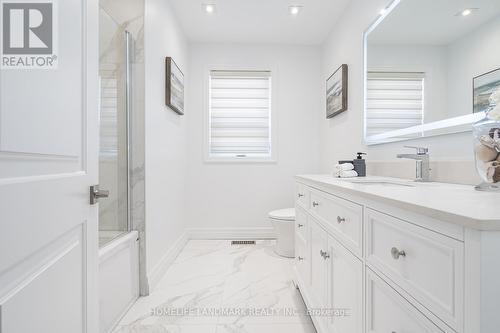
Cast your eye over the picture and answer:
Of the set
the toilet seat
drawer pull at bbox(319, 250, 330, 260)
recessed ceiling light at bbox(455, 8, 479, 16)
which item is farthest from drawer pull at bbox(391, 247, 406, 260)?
the toilet seat

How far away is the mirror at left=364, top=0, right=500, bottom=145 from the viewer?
3.60ft

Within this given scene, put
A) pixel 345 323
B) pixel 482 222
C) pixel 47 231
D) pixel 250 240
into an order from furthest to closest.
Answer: pixel 250 240 < pixel 345 323 < pixel 47 231 < pixel 482 222

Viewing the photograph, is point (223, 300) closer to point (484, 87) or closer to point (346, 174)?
point (346, 174)

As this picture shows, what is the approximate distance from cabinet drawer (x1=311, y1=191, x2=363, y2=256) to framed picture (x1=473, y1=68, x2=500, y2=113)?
26.7 inches

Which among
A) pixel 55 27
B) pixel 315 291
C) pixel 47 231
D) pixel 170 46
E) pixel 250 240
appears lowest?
pixel 250 240

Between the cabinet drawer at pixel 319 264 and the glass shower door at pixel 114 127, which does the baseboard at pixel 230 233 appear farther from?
the cabinet drawer at pixel 319 264

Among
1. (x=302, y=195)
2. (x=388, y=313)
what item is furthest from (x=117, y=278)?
(x=388, y=313)

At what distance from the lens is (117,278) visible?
1.60m

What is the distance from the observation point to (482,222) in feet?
1.44

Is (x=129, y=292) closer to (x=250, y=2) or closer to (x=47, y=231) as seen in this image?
(x=47, y=231)

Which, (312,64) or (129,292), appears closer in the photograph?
(129,292)

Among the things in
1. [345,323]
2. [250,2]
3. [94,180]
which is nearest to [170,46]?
[250,2]

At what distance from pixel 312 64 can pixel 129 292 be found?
3.02 metres

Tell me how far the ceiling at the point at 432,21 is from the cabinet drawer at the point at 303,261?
1359 millimetres
